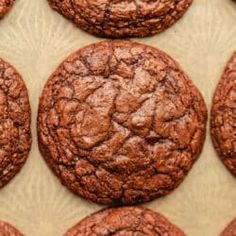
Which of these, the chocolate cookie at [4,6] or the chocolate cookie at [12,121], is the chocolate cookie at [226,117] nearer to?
the chocolate cookie at [12,121]

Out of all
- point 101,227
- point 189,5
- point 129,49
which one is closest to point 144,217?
point 101,227

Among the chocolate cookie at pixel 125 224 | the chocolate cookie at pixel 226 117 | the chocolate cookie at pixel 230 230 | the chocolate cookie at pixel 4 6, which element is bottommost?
the chocolate cookie at pixel 230 230

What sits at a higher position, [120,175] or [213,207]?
[120,175]

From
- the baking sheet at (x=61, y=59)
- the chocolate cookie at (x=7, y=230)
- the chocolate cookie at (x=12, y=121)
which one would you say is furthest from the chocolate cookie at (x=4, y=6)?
the chocolate cookie at (x=7, y=230)

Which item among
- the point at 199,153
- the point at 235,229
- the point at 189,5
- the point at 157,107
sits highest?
the point at 189,5

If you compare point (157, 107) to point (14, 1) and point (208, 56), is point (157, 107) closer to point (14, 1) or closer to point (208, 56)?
Result: point (208, 56)

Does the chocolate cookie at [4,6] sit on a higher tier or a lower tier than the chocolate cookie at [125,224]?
higher

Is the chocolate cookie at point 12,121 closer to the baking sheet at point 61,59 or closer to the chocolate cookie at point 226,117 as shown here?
the baking sheet at point 61,59
